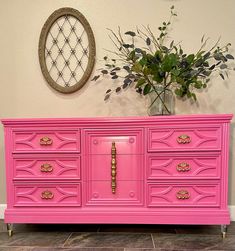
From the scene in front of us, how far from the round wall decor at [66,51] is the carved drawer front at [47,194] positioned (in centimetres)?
84

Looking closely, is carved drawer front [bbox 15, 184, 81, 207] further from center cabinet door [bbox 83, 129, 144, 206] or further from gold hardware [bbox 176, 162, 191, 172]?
gold hardware [bbox 176, 162, 191, 172]

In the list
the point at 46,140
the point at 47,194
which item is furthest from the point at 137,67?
the point at 47,194

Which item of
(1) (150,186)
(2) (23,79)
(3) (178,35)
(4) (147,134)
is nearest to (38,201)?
(1) (150,186)

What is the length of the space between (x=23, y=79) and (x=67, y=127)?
0.79m

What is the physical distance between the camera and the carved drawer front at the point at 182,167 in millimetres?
1525

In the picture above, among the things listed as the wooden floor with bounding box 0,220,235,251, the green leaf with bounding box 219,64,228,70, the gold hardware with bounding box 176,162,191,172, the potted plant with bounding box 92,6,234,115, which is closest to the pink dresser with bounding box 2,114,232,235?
the gold hardware with bounding box 176,162,191,172

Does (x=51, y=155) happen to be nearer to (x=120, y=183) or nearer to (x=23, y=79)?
(x=120, y=183)

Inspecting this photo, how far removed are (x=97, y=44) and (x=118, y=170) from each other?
1.12 meters

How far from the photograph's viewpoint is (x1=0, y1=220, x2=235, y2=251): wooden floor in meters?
1.47

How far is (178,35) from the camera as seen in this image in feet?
6.29

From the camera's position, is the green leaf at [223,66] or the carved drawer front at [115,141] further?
the green leaf at [223,66]

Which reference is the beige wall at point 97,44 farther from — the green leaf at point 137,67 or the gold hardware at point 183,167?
the gold hardware at point 183,167

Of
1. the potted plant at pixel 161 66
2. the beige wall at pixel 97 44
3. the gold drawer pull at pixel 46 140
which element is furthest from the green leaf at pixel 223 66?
the gold drawer pull at pixel 46 140

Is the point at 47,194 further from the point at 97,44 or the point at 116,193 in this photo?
the point at 97,44
